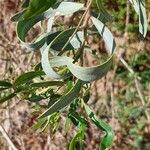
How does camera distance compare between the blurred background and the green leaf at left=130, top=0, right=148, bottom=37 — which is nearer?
the green leaf at left=130, top=0, right=148, bottom=37

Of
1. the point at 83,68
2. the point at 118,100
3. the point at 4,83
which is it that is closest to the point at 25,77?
the point at 4,83

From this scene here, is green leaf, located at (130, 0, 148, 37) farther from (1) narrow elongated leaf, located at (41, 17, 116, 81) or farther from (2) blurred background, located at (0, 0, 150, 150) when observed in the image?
(2) blurred background, located at (0, 0, 150, 150)

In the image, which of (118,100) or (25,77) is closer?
(25,77)

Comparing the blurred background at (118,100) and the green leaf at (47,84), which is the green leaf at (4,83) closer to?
the green leaf at (47,84)

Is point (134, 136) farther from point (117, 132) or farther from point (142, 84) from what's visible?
point (142, 84)

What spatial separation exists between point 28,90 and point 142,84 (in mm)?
1990

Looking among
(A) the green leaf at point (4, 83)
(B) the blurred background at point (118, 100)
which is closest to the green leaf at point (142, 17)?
(A) the green leaf at point (4, 83)

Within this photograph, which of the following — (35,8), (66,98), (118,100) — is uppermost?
(35,8)

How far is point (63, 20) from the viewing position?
7.77ft

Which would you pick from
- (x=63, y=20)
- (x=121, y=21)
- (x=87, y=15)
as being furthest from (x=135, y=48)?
(x=87, y=15)

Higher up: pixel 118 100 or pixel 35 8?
pixel 35 8

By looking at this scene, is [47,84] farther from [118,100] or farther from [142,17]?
[118,100]

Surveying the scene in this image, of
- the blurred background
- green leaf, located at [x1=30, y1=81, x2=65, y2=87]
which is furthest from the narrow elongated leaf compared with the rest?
the blurred background

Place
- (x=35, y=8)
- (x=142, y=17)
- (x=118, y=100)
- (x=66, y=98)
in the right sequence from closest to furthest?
(x=35, y=8), (x=66, y=98), (x=142, y=17), (x=118, y=100)
